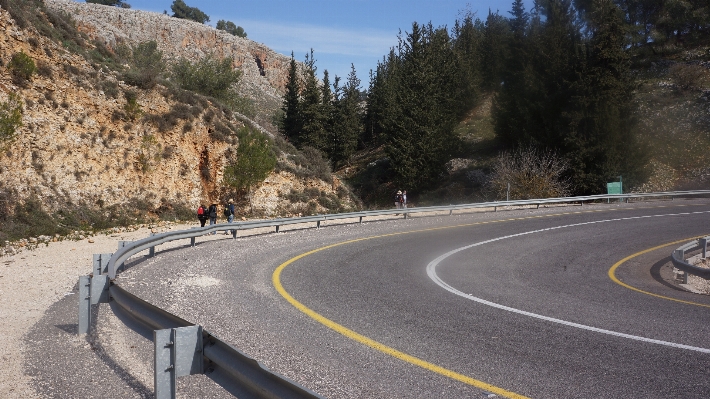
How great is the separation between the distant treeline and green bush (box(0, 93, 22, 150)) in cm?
3651

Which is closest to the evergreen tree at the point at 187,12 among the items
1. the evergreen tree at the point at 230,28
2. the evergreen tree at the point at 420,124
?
the evergreen tree at the point at 230,28

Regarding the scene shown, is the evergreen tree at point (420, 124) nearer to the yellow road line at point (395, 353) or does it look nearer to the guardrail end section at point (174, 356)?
the yellow road line at point (395, 353)

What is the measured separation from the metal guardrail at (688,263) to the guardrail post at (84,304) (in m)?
11.4

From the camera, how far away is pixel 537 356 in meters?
5.99

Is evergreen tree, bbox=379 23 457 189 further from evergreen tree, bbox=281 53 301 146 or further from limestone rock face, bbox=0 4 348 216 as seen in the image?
limestone rock face, bbox=0 4 348 216

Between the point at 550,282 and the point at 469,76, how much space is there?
219 feet

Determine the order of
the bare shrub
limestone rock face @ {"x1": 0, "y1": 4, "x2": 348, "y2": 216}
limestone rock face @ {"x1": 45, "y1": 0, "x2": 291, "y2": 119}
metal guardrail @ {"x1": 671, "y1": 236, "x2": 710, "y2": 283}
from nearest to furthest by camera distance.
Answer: metal guardrail @ {"x1": 671, "y1": 236, "x2": 710, "y2": 283} → limestone rock face @ {"x1": 0, "y1": 4, "x2": 348, "y2": 216} → the bare shrub → limestone rock face @ {"x1": 45, "y1": 0, "x2": 291, "y2": 119}

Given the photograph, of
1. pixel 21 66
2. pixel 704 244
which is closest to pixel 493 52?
pixel 21 66

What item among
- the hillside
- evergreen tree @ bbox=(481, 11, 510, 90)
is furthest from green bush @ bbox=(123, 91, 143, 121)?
evergreen tree @ bbox=(481, 11, 510, 90)

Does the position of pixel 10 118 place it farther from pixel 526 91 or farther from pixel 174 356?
pixel 526 91

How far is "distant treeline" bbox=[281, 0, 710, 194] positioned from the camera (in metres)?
44.3

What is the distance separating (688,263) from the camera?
13.1m

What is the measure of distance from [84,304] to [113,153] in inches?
970

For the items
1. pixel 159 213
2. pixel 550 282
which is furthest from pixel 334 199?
pixel 550 282
